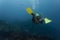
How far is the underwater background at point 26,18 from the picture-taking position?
197 centimetres

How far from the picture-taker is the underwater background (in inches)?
77.6

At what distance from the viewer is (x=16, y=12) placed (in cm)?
205

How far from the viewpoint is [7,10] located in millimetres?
2039

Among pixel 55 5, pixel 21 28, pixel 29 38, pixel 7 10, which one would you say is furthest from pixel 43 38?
pixel 7 10

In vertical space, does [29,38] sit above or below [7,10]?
below

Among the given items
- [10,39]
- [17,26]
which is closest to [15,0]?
[17,26]

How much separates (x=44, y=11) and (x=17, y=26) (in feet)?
1.28

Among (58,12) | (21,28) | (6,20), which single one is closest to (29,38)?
(21,28)

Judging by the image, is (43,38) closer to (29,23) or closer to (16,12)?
(29,23)

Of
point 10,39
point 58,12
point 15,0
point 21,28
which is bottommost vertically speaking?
point 10,39

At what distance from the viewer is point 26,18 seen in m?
2.01

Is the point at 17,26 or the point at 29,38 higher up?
the point at 17,26

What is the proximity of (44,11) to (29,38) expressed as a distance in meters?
0.39

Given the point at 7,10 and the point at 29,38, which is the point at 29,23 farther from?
the point at 7,10
